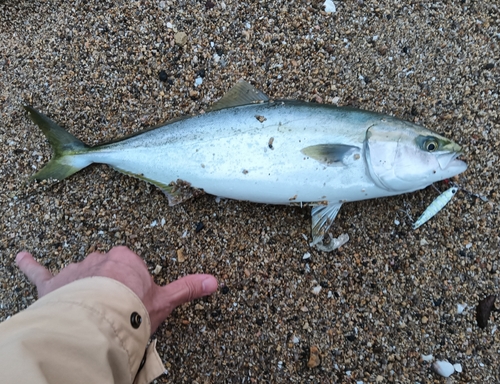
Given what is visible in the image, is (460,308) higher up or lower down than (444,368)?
higher up

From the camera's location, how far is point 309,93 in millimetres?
2521

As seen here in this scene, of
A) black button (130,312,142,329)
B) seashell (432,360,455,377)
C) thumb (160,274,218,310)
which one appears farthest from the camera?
seashell (432,360,455,377)

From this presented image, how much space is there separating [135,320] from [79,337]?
0.28 metres

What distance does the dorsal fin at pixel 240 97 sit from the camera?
232 centimetres

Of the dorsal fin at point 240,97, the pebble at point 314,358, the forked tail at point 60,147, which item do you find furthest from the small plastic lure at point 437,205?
→ the forked tail at point 60,147

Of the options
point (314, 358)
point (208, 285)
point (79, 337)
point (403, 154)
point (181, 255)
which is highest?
point (79, 337)

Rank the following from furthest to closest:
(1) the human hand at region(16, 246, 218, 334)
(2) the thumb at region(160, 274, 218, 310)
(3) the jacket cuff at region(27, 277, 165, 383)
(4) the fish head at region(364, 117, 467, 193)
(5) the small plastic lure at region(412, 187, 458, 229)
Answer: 1. (5) the small plastic lure at region(412, 187, 458, 229)
2. (4) the fish head at region(364, 117, 467, 193)
3. (2) the thumb at region(160, 274, 218, 310)
4. (1) the human hand at region(16, 246, 218, 334)
5. (3) the jacket cuff at region(27, 277, 165, 383)

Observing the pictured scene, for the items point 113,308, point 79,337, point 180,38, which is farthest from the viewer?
point 180,38

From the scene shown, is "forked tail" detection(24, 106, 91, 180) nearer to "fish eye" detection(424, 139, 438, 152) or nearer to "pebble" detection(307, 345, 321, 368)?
"pebble" detection(307, 345, 321, 368)

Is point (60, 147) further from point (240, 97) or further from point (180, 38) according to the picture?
point (240, 97)

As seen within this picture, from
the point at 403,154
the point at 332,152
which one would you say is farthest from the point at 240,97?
the point at 403,154

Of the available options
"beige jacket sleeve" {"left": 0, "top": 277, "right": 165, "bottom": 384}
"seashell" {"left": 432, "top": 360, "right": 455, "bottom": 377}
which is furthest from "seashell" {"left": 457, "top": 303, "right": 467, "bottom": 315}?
"beige jacket sleeve" {"left": 0, "top": 277, "right": 165, "bottom": 384}

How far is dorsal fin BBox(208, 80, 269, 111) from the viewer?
2.32m

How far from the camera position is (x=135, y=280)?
1808 mm
